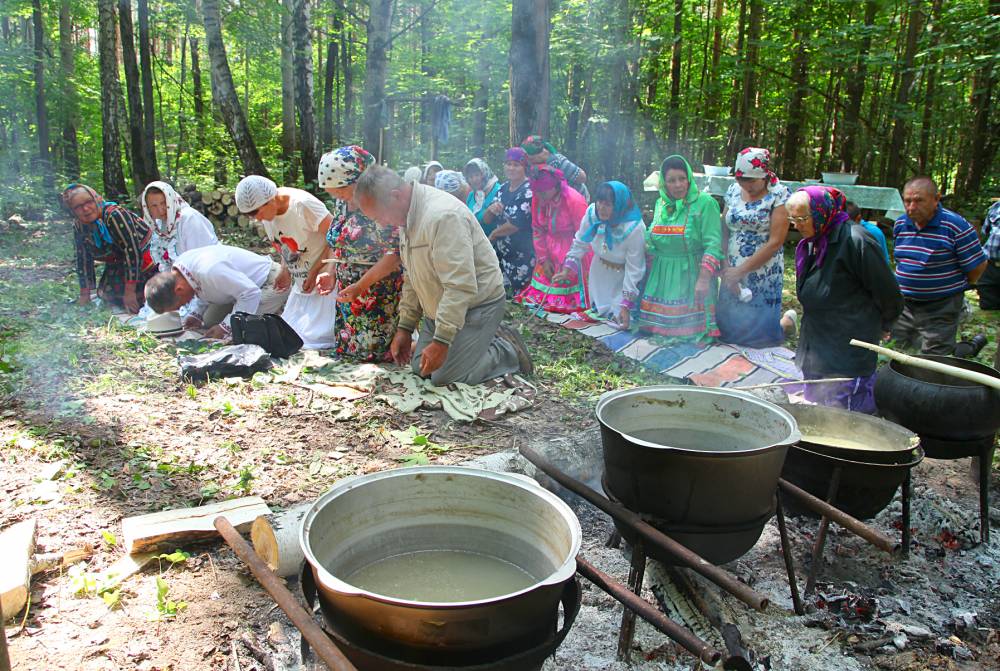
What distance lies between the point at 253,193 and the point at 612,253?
137 inches

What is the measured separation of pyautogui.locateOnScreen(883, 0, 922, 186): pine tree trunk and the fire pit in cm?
1026

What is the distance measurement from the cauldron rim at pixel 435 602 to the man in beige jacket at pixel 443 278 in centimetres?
227

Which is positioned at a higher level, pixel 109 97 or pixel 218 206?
pixel 109 97

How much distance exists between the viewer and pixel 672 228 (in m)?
6.30

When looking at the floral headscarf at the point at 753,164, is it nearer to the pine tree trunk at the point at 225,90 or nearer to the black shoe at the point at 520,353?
the black shoe at the point at 520,353

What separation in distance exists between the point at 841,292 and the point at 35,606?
436 centimetres

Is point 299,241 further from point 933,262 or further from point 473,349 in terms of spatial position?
point 933,262

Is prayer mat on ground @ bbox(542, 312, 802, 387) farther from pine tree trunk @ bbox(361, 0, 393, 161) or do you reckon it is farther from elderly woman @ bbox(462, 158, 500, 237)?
pine tree trunk @ bbox(361, 0, 393, 161)

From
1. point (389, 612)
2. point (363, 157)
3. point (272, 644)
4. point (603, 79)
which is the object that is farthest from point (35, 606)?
point (603, 79)

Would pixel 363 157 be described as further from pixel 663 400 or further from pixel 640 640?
pixel 640 640

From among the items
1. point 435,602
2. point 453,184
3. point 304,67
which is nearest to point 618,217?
point 453,184

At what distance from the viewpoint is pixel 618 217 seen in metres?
6.79

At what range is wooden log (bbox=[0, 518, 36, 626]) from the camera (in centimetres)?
250

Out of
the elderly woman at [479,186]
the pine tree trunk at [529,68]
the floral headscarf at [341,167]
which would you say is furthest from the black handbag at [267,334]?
the pine tree trunk at [529,68]
